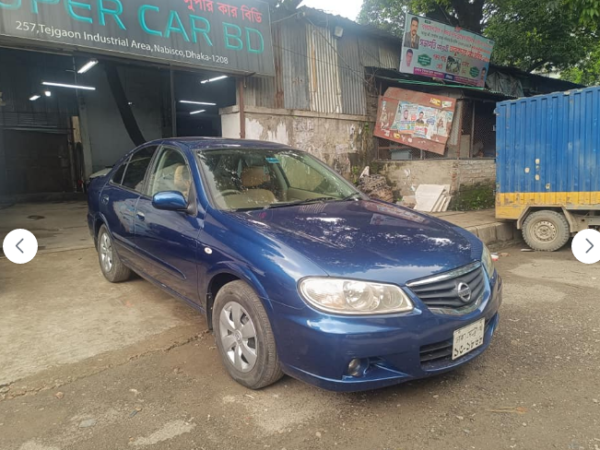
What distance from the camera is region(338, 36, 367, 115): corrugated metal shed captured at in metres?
11.0

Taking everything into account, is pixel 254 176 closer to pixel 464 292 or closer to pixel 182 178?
pixel 182 178

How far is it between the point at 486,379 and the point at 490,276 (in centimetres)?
67

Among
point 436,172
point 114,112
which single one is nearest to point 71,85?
point 114,112

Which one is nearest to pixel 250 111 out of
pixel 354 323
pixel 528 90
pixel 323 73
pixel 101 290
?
pixel 323 73

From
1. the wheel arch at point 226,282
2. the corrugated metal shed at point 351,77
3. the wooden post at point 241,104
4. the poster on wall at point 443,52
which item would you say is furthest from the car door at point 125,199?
the poster on wall at point 443,52

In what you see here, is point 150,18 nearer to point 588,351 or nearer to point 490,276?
point 490,276

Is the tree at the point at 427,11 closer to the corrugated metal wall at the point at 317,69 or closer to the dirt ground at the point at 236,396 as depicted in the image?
the corrugated metal wall at the point at 317,69

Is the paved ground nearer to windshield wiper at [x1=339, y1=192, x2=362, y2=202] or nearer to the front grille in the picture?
the front grille

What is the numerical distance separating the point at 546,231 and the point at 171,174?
5.98 meters

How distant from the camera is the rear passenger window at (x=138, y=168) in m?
4.26

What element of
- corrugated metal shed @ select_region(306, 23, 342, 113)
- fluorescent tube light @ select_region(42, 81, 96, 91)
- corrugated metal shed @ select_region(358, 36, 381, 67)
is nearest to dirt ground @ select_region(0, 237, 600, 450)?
corrugated metal shed @ select_region(306, 23, 342, 113)

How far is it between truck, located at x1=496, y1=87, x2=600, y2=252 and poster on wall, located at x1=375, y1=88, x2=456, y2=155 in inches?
131

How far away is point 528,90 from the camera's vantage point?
1709 cm

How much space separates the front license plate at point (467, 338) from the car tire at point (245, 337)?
102cm
